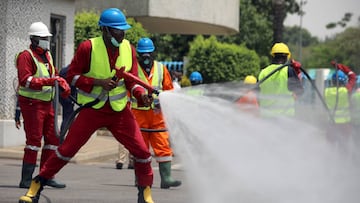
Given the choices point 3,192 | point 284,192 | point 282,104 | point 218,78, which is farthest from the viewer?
point 218,78

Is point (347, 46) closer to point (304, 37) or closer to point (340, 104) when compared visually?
point (340, 104)

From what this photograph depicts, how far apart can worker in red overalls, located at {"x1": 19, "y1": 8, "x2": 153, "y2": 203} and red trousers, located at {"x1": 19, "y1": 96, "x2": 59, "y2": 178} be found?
1676mm

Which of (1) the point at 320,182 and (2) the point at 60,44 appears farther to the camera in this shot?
(2) the point at 60,44

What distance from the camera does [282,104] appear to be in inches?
293

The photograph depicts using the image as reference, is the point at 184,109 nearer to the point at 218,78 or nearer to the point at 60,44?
the point at 60,44

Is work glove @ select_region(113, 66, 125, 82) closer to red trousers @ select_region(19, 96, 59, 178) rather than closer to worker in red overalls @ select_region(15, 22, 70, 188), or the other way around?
worker in red overalls @ select_region(15, 22, 70, 188)

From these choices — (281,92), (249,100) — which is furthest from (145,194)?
(281,92)

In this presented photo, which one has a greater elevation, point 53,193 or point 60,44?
point 60,44

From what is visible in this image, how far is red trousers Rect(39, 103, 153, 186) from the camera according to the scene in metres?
7.72

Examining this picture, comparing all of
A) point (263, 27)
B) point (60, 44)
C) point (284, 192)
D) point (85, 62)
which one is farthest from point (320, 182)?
point (263, 27)

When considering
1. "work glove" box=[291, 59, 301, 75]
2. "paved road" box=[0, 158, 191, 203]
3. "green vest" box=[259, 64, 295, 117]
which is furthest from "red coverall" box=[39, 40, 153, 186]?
"work glove" box=[291, 59, 301, 75]

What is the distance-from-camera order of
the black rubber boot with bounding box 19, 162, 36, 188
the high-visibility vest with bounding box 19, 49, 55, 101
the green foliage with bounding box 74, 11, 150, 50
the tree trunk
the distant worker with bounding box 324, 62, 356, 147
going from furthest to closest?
the tree trunk → the green foliage with bounding box 74, 11, 150, 50 → the black rubber boot with bounding box 19, 162, 36, 188 → the high-visibility vest with bounding box 19, 49, 55, 101 → the distant worker with bounding box 324, 62, 356, 147

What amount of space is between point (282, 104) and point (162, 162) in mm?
3124

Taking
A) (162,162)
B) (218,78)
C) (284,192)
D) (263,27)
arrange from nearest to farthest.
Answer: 1. (284,192)
2. (162,162)
3. (218,78)
4. (263,27)
